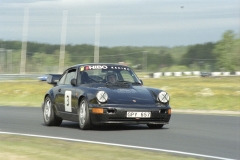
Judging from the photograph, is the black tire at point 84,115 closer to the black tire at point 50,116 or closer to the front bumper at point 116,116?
the front bumper at point 116,116

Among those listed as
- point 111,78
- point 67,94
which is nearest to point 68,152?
point 111,78

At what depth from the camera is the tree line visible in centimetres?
6888

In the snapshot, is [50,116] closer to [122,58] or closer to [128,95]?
[128,95]

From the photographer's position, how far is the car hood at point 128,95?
1209 cm

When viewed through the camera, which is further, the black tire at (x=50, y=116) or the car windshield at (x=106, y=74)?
the black tire at (x=50, y=116)

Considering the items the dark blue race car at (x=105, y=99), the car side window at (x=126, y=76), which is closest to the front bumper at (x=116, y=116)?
the dark blue race car at (x=105, y=99)

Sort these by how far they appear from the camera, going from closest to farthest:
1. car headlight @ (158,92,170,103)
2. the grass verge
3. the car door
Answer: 1. the grass verge
2. car headlight @ (158,92,170,103)
3. the car door

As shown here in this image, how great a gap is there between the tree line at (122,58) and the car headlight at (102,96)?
160ft

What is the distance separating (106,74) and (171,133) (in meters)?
2.19

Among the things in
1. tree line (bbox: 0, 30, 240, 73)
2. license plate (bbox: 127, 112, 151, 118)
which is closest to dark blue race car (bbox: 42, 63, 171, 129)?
license plate (bbox: 127, 112, 151, 118)

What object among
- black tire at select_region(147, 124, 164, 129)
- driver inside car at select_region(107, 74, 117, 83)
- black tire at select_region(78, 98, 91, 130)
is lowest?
black tire at select_region(147, 124, 164, 129)

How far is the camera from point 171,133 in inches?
461

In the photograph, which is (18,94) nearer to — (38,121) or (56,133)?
(38,121)

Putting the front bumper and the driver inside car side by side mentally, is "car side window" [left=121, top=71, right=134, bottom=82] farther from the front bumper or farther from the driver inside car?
the front bumper
